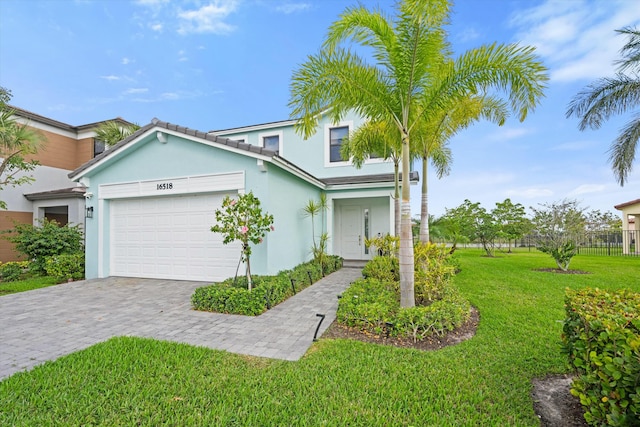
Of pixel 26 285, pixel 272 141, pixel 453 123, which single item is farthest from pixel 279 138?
pixel 26 285

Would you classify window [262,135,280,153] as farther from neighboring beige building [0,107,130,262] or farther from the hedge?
the hedge

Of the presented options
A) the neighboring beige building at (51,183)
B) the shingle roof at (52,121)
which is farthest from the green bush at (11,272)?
the shingle roof at (52,121)

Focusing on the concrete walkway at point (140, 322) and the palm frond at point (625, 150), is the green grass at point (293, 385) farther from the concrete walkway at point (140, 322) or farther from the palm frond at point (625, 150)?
the palm frond at point (625, 150)

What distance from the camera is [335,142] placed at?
13.8m

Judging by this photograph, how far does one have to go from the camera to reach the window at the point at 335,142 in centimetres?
1368

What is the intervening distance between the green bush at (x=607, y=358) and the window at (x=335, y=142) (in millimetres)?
11586

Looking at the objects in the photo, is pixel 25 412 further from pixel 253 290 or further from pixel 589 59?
pixel 589 59

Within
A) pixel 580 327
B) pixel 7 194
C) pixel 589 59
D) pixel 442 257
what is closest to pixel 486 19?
pixel 589 59

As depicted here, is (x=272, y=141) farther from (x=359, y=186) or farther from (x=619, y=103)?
(x=619, y=103)

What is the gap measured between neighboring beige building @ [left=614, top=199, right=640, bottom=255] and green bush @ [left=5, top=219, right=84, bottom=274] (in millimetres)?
30427

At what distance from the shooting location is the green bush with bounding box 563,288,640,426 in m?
1.95

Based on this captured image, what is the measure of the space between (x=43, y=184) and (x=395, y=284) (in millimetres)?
18414

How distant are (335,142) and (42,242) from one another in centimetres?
1235

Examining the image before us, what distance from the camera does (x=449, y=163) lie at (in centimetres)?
1152
